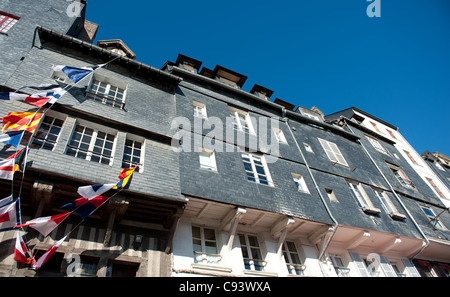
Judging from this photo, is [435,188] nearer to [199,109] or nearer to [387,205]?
[387,205]

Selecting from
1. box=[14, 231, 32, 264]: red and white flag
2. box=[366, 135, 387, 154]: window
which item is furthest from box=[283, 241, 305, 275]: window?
box=[366, 135, 387, 154]: window

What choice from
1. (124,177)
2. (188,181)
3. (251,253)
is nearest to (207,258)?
(251,253)

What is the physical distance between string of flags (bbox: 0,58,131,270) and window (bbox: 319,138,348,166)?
12.7 metres

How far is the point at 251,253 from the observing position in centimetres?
1074

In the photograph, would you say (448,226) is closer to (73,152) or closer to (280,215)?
(280,215)

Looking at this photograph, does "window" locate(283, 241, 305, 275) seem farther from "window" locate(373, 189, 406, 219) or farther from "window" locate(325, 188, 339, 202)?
"window" locate(373, 189, 406, 219)

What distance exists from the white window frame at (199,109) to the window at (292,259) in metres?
7.05

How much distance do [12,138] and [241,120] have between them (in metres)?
10.7

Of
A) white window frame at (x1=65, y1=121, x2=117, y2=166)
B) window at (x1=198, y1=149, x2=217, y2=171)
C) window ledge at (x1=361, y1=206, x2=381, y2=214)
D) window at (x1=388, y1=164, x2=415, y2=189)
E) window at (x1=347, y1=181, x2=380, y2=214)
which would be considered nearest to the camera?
white window frame at (x1=65, y1=121, x2=117, y2=166)

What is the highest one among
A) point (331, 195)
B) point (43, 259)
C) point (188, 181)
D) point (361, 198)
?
point (361, 198)

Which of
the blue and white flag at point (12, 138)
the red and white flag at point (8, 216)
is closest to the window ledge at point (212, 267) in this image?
the red and white flag at point (8, 216)

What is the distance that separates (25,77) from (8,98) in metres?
1.89

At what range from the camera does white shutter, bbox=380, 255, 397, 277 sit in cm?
1310

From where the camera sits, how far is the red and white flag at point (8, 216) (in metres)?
6.56
